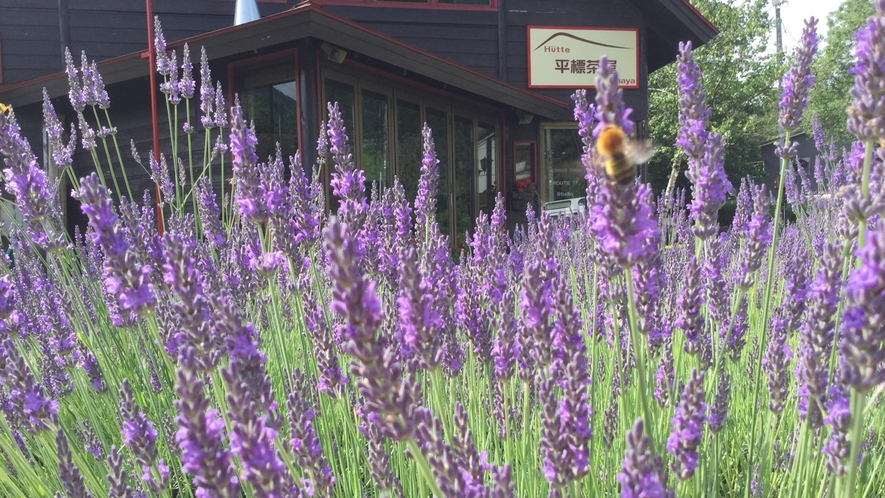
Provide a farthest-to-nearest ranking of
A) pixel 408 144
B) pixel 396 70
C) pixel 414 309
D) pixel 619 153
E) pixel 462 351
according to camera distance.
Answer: pixel 408 144
pixel 396 70
pixel 462 351
pixel 619 153
pixel 414 309

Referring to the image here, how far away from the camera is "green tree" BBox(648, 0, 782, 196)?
26.4 m

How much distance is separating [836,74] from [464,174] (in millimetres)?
34746

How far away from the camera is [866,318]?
0.89 m

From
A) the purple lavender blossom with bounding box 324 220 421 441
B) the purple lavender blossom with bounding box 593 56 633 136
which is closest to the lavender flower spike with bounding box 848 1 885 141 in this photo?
the purple lavender blossom with bounding box 593 56 633 136

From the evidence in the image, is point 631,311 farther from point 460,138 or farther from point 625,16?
point 625,16

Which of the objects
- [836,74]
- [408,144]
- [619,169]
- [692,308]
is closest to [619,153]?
[619,169]

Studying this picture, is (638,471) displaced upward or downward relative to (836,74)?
downward

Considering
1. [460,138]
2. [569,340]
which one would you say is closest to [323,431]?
[569,340]

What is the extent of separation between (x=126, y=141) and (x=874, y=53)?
1134 cm

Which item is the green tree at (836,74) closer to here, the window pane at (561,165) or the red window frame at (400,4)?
the window pane at (561,165)

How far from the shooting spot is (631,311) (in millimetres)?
1143

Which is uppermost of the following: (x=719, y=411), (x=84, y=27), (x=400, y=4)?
(x=400, y=4)

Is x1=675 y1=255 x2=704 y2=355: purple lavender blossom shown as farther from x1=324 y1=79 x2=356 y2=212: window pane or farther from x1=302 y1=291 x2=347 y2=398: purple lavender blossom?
x1=324 y1=79 x2=356 y2=212: window pane

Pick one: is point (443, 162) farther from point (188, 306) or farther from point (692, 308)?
point (188, 306)
